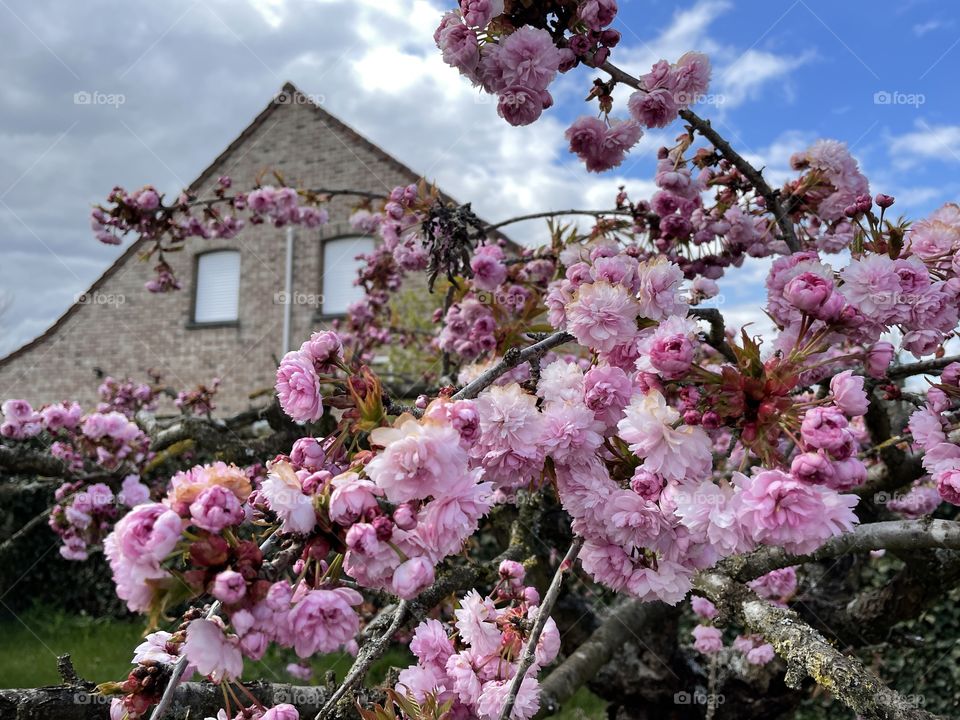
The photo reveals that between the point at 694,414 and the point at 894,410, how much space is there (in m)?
3.99

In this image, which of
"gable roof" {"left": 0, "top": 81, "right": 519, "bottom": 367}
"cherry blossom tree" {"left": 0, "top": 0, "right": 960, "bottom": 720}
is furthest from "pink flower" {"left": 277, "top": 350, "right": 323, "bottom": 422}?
"gable roof" {"left": 0, "top": 81, "right": 519, "bottom": 367}

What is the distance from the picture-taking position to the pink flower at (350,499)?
96 cm

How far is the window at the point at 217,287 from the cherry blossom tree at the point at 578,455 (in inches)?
439

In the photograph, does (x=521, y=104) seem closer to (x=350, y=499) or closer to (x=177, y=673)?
(x=350, y=499)

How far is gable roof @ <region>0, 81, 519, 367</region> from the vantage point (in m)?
12.5

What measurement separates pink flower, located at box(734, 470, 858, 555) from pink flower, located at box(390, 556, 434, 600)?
1.61 ft

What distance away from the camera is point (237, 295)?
43.5ft

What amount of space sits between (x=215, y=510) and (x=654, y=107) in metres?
1.74

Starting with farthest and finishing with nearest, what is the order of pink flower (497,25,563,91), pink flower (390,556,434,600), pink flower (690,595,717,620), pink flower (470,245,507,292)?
pink flower (690,595,717,620), pink flower (470,245,507,292), pink flower (497,25,563,91), pink flower (390,556,434,600)

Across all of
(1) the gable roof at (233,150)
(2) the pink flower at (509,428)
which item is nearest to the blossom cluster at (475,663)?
(2) the pink flower at (509,428)

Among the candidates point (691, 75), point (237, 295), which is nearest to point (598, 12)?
point (691, 75)

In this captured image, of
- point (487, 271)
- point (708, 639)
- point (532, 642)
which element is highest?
point (487, 271)

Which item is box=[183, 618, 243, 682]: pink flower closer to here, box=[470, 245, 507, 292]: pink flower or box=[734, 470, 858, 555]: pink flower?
box=[734, 470, 858, 555]: pink flower

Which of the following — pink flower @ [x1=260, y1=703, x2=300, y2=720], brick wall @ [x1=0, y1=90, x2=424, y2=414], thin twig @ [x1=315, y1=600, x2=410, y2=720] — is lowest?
pink flower @ [x1=260, y1=703, x2=300, y2=720]
